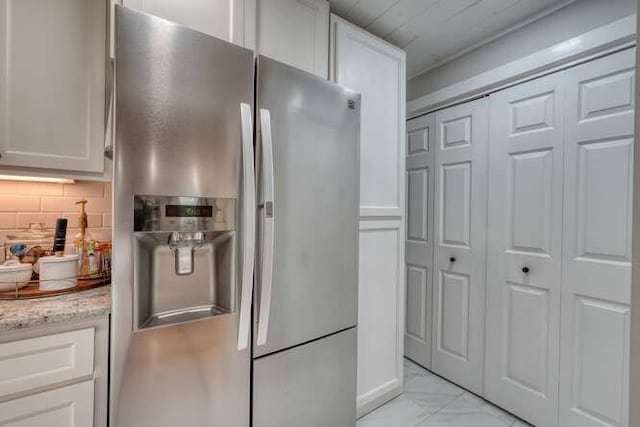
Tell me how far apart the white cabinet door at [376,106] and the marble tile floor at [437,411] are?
1241mm

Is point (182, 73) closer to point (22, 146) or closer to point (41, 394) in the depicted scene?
point (22, 146)

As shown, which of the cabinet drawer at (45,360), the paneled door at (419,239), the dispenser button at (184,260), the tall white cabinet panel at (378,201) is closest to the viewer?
the cabinet drawer at (45,360)

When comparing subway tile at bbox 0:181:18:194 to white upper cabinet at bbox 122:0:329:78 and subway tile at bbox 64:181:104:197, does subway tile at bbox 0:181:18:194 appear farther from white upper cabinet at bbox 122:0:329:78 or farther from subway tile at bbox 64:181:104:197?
white upper cabinet at bbox 122:0:329:78

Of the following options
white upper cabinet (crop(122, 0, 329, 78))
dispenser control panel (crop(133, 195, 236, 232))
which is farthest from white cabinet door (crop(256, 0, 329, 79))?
dispenser control panel (crop(133, 195, 236, 232))

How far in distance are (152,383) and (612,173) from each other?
86.7 inches

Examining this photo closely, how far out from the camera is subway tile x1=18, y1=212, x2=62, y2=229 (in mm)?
1350

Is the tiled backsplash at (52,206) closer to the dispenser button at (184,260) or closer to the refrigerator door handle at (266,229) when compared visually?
the dispenser button at (184,260)

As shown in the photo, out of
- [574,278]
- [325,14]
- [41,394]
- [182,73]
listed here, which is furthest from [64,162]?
[574,278]

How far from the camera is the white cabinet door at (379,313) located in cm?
187

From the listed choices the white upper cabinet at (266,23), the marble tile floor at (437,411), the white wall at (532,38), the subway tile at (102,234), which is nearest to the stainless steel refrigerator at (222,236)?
the white upper cabinet at (266,23)

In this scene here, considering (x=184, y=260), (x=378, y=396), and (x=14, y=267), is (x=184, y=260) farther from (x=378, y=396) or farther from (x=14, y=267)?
(x=378, y=396)

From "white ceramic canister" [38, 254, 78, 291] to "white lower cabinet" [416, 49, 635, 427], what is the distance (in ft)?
7.33

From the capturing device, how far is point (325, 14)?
167cm

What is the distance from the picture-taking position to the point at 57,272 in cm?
116
